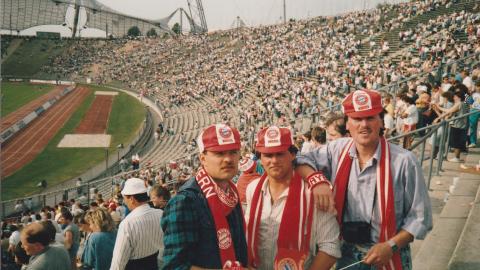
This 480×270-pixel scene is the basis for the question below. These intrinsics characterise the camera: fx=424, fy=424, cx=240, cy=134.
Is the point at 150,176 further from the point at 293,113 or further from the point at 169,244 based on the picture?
the point at 169,244

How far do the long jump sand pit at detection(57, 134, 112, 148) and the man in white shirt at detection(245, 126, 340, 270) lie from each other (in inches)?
1248

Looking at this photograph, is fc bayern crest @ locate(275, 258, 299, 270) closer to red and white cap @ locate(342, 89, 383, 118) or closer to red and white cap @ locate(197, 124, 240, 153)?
red and white cap @ locate(197, 124, 240, 153)

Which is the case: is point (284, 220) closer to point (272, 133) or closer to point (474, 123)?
point (272, 133)

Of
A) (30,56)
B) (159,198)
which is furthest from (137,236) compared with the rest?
(30,56)

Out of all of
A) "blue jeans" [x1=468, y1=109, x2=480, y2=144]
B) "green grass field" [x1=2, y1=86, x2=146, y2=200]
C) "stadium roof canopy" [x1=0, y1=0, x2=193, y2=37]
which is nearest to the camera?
"blue jeans" [x1=468, y1=109, x2=480, y2=144]

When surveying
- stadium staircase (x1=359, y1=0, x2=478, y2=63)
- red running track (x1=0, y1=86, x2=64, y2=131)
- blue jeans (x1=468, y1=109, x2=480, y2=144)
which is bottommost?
blue jeans (x1=468, y1=109, x2=480, y2=144)

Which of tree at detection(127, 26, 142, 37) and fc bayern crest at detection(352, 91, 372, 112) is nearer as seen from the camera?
fc bayern crest at detection(352, 91, 372, 112)

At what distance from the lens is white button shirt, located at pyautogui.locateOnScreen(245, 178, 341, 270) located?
2676 millimetres

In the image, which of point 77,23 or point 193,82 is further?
point 77,23

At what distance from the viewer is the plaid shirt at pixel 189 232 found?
7.69 ft

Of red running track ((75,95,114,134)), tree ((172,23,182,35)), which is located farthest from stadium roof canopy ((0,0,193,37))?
red running track ((75,95,114,134))

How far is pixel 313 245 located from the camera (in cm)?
276

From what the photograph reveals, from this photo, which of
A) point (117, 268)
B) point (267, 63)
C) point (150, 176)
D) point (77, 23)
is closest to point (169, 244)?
point (117, 268)

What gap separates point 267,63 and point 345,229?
4021cm
